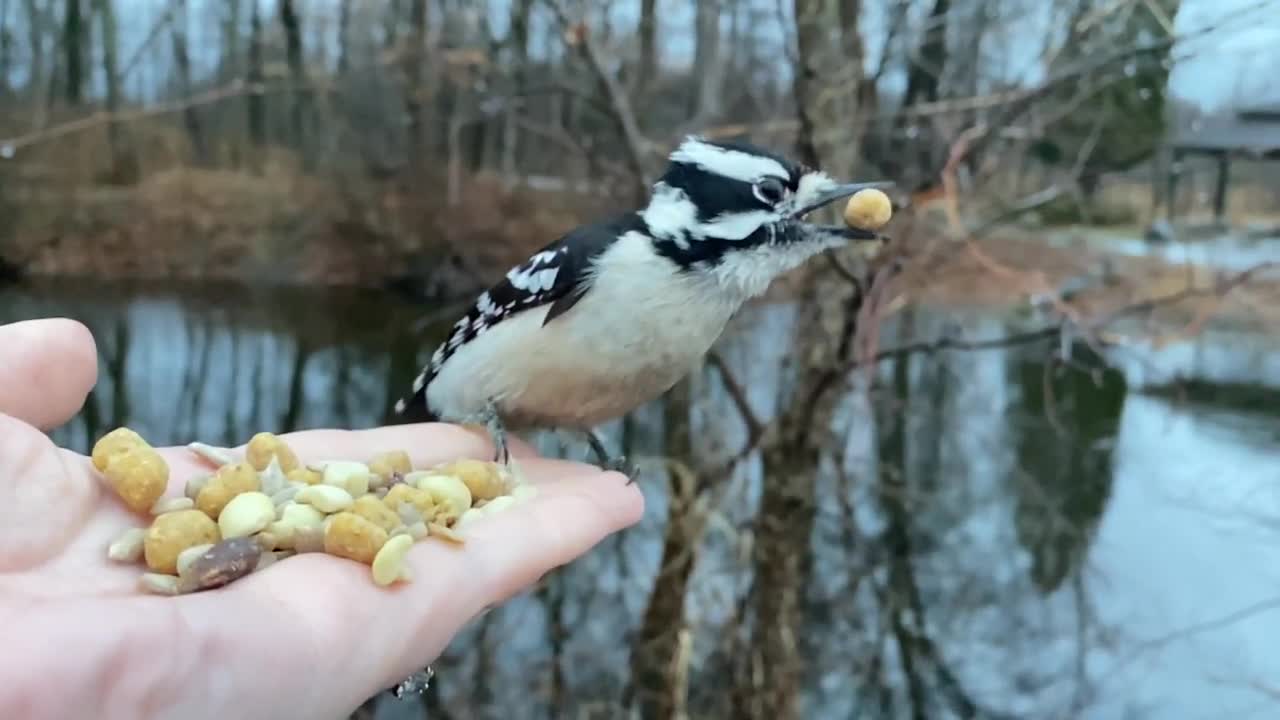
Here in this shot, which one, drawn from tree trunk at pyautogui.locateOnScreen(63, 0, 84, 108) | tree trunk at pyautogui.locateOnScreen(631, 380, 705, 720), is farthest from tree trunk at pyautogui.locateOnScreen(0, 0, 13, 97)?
tree trunk at pyautogui.locateOnScreen(631, 380, 705, 720)

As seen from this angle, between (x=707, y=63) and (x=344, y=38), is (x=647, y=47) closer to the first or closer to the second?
(x=707, y=63)

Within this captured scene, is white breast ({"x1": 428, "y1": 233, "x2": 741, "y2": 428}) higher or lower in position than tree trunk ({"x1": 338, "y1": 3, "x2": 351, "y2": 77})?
lower

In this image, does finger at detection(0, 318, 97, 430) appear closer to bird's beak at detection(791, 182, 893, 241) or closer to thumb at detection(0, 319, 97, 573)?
thumb at detection(0, 319, 97, 573)

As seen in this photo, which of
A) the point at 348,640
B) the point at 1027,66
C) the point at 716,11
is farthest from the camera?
the point at 716,11

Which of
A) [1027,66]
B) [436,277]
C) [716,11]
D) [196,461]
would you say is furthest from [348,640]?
[436,277]

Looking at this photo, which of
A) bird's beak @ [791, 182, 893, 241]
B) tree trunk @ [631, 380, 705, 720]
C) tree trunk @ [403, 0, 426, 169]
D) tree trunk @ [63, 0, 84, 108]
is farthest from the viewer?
tree trunk @ [63, 0, 84, 108]

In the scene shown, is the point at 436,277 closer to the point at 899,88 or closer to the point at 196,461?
the point at 899,88

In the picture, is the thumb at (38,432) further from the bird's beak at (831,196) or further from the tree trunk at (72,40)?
the tree trunk at (72,40)
